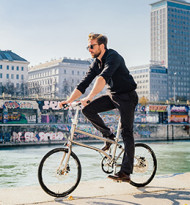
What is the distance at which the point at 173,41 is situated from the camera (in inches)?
5482

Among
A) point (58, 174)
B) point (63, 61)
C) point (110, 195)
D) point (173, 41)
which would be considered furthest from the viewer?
point (173, 41)

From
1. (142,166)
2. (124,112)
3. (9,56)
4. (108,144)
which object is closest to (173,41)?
(9,56)

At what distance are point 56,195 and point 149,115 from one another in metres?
60.2

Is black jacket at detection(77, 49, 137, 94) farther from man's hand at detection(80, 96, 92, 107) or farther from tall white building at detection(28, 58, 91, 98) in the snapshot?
tall white building at detection(28, 58, 91, 98)

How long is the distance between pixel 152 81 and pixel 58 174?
12982cm

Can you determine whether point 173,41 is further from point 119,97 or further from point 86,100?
point 86,100

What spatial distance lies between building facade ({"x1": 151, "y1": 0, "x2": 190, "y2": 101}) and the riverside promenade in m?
135

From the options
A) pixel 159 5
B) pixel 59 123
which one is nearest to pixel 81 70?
pixel 159 5

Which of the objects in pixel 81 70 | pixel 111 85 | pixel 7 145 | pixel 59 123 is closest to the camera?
pixel 111 85

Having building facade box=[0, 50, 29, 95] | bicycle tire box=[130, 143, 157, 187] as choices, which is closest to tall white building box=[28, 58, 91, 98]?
building facade box=[0, 50, 29, 95]

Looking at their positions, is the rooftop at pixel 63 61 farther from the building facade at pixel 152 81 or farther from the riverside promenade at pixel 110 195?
the riverside promenade at pixel 110 195

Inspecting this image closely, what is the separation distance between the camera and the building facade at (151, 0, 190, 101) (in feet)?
453

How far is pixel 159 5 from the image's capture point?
143 meters

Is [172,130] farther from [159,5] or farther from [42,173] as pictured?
[159,5]
